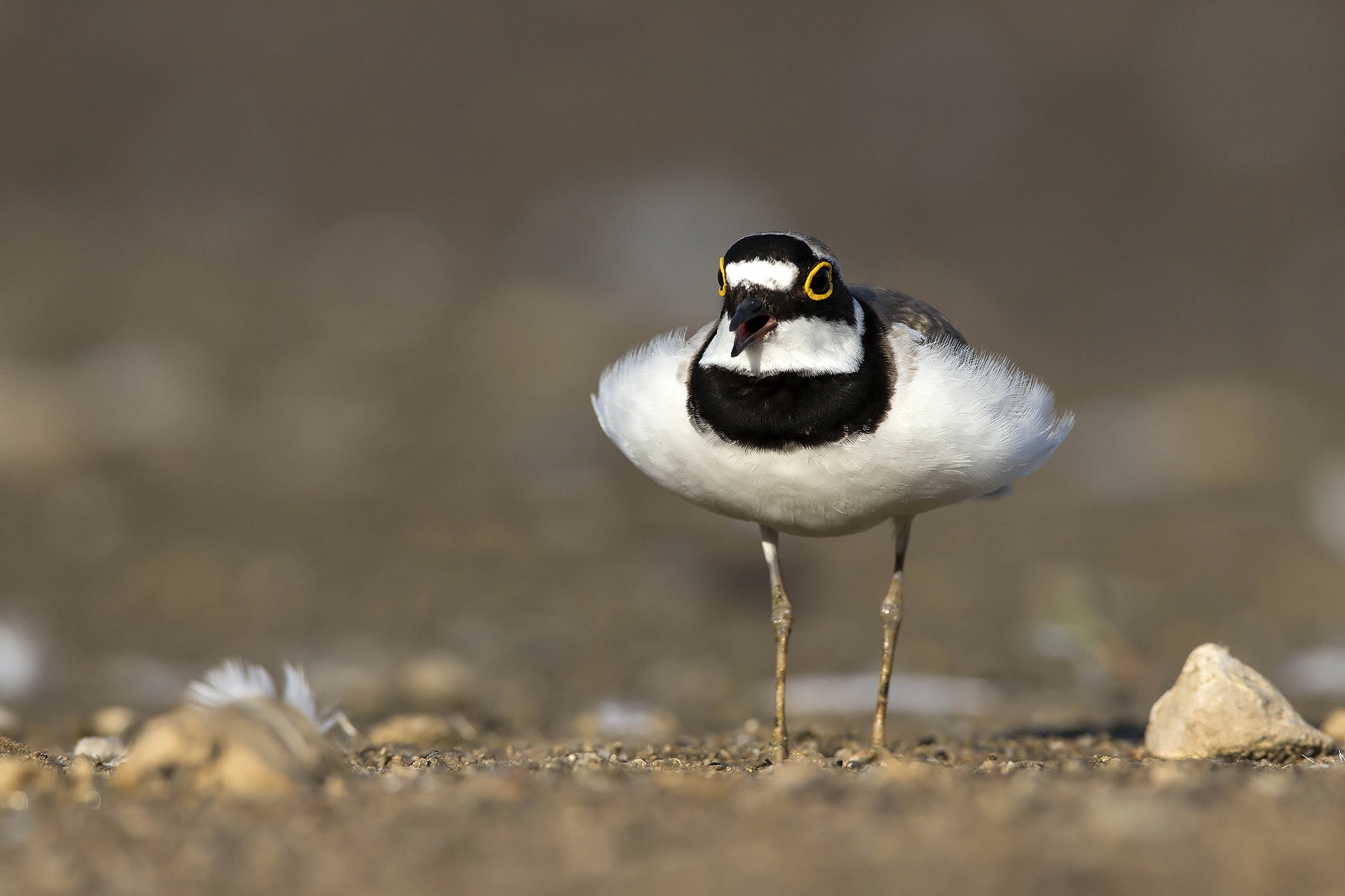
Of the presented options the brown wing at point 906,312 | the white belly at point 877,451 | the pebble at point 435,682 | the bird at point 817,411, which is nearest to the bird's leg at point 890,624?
the bird at point 817,411

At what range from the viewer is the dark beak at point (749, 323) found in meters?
4.34

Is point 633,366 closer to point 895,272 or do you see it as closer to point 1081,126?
point 895,272

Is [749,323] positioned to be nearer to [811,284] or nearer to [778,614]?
[811,284]

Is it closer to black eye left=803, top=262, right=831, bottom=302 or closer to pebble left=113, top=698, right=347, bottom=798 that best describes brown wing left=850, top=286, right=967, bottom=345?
black eye left=803, top=262, right=831, bottom=302

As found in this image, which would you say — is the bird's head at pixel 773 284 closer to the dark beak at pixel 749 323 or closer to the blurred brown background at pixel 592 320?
the dark beak at pixel 749 323

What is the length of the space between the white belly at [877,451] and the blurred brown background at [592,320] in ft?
6.31

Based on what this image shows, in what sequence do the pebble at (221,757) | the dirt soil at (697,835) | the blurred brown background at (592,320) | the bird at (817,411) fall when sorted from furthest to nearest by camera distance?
the blurred brown background at (592,320) < the bird at (817,411) < the pebble at (221,757) < the dirt soil at (697,835)

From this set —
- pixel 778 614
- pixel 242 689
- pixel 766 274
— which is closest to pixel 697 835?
pixel 242 689

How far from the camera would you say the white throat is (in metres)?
4.45

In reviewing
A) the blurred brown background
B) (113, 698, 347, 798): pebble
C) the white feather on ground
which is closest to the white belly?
the white feather on ground

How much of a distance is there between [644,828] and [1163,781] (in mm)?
1294

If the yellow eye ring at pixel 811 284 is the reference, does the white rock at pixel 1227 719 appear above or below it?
below

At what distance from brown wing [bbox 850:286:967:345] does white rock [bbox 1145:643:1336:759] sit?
144 centimetres

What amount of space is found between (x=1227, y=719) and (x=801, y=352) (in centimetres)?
179
